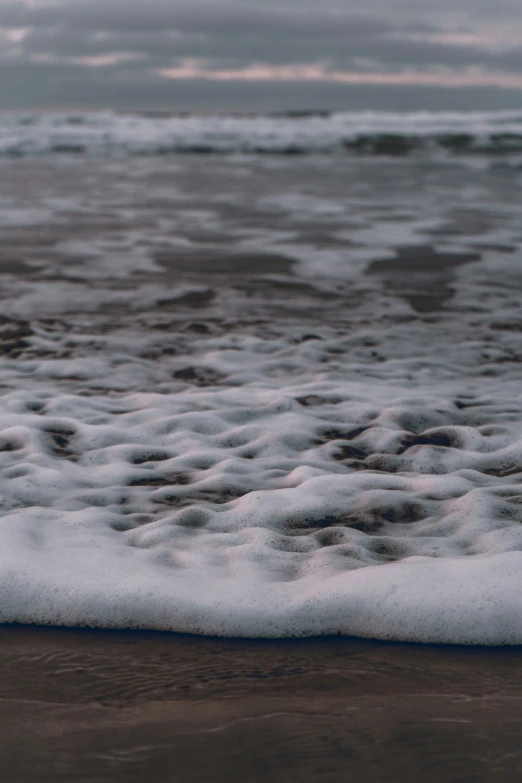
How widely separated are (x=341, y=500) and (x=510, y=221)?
613 centimetres

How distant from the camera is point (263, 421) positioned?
11.0 ft

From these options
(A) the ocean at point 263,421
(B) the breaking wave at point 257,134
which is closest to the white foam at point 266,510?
(A) the ocean at point 263,421

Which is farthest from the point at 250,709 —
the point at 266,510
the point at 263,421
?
the point at 263,421

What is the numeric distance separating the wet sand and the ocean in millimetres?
90

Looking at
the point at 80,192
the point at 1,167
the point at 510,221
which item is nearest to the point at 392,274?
the point at 510,221

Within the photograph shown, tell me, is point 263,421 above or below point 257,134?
below

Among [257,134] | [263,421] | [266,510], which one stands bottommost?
[266,510]

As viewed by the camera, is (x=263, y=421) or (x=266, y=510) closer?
(x=266, y=510)

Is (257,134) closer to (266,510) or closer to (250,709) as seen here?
(266,510)

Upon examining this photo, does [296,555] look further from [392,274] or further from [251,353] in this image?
[392,274]

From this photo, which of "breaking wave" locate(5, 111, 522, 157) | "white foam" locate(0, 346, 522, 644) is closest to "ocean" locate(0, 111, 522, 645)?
"white foam" locate(0, 346, 522, 644)

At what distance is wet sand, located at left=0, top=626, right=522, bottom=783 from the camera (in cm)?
143

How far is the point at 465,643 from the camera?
1.91 m

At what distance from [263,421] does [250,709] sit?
5.96 ft
